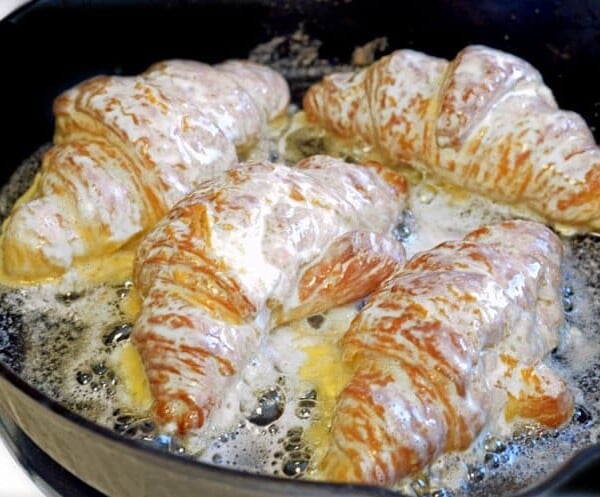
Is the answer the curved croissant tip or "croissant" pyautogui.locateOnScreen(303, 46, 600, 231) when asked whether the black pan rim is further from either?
"croissant" pyautogui.locateOnScreen(303, 46, 600, 231)

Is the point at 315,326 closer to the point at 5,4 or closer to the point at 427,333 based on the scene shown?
the point at 427,333

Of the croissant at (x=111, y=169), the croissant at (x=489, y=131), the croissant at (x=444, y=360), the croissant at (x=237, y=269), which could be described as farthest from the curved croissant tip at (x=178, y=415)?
the croissant at (x=489, y=131)

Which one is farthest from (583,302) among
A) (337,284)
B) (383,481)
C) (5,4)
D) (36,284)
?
(5,4)

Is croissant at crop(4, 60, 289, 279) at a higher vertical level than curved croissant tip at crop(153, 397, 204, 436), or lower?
higher

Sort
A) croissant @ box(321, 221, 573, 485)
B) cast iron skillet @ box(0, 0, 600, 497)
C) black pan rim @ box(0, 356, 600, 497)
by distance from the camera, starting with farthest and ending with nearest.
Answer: cast iron skillet @ box(0, 0, 600, 497) < croissant @ box(321, 221, 573, 485) < black pan rim @ box(0, 356, 600, 497)

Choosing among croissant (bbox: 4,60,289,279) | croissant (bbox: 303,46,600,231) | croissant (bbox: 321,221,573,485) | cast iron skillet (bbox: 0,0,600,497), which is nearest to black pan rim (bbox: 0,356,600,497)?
croissant (bbox: 321,221,573,485)

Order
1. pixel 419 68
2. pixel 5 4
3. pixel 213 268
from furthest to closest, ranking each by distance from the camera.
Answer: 1. pixel 5 4
2. pixel 419 68
3. pixel 213 268

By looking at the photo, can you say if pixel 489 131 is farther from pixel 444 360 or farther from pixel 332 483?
pixel 332 483
